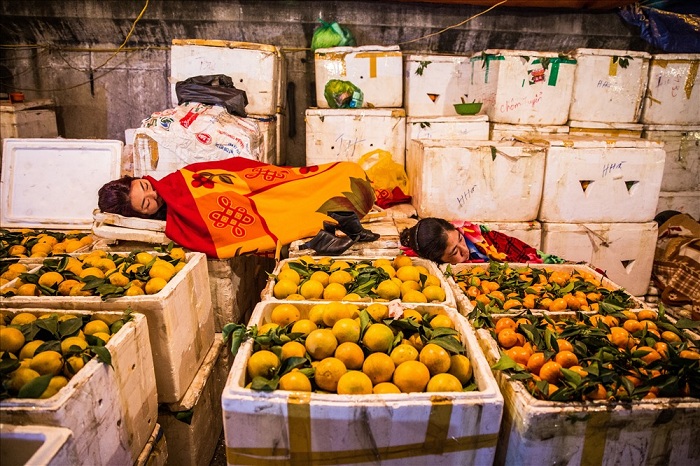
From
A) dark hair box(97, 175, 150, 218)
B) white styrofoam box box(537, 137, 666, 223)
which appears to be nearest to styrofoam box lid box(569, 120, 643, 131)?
white styrofoam box box(537, 137, 666, 223)

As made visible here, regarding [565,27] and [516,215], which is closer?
[516,215]

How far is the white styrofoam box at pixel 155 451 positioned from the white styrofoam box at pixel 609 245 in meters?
2.91

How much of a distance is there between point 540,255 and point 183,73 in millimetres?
3428

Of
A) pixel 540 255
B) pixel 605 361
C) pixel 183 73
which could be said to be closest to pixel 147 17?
pixel 183 73

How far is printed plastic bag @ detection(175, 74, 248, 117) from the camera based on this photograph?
3.72 meters

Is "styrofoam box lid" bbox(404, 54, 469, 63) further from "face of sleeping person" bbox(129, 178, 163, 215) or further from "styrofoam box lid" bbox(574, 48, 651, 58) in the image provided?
"face of sleeping person" bbox(129, 178, 163, 215)

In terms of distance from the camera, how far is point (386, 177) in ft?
13.0

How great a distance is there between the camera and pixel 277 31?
4.75 m

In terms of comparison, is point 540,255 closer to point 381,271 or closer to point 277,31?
point 381,271

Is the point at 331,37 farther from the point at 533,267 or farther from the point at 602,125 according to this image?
the point at 533,267

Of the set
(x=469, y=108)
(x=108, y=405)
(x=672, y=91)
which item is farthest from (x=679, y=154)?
(x=108, y=405)

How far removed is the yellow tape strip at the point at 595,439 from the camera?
128 centimetres

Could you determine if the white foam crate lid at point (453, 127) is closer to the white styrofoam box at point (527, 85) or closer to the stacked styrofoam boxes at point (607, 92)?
the white styrofoam box at point (527, 85)

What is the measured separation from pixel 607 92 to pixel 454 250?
2.80 meters
